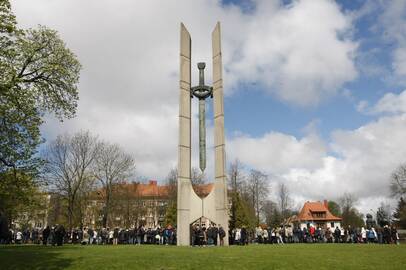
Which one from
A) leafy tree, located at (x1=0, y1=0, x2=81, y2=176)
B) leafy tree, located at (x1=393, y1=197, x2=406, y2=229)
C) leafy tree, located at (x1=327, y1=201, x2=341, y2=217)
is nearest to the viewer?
leafy tree, located at (x1=0, y1=0, x2=81, y2=176)

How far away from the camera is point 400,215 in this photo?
54969 millimetres

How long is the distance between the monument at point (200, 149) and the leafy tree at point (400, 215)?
38008 mm

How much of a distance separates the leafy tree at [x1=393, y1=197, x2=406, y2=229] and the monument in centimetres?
3801

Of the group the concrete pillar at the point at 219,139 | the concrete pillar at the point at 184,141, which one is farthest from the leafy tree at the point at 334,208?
the concrete pillar at the point at 184,141

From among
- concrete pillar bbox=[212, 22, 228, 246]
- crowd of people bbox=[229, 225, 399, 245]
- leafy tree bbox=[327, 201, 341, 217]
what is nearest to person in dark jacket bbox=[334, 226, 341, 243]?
crowd of people bbox=[229, 225, 399, 245]

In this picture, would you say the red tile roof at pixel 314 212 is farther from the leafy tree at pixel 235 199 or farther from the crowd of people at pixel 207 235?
the crowd of people at pixel 207 235

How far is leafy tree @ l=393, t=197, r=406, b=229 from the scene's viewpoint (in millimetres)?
52000

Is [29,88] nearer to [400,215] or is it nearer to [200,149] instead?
[200,149]

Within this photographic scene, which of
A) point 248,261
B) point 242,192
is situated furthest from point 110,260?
point 242,192

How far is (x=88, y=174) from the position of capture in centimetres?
4094

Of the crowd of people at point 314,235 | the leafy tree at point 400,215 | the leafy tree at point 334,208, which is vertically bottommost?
the crowd of people at point 314,235

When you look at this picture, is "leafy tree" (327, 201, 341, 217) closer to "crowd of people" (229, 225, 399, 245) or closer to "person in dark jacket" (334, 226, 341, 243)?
"crowd of people" (229, 225, 399, 245)

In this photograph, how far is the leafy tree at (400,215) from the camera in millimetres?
52000

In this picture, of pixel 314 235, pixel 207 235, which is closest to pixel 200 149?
pixel 207 235
